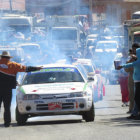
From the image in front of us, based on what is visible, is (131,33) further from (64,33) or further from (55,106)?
(55,106)

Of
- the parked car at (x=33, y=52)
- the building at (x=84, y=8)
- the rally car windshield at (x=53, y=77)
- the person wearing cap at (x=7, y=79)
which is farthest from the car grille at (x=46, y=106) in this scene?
the building at (x=84, y=8)

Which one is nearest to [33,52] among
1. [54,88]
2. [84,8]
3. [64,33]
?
[64,33]

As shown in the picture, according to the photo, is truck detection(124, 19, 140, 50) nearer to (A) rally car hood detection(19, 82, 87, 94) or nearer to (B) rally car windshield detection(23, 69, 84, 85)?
(B) rally car windshield detection(23, 69, 84, 85)

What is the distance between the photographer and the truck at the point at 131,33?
31.3 metres

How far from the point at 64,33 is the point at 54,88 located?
32.9 m

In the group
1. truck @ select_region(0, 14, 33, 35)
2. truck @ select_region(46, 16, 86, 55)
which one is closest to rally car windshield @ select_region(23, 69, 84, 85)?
truck @ select_region(0, 14, 33, 35)

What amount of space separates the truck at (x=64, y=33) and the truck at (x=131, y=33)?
38.9 ft

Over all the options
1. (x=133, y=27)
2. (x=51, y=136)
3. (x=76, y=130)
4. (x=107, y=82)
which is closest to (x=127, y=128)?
(x=76, y=130)

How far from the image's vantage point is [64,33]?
154 feet

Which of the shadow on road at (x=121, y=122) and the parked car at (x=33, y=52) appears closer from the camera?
the shadow on road at (x=121, y=122)

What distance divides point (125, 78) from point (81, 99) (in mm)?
4897

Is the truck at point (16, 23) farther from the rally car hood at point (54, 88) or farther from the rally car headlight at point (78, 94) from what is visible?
the rally car headlight at point (78, 94)

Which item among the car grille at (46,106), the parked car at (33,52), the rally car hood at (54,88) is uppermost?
the rally car hood at (54,88)

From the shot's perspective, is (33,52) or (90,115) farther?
(33,52)
